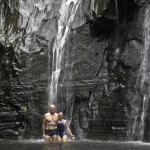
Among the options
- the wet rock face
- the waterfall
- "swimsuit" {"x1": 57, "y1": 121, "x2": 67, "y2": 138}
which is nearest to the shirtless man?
"swimsuit" {"x1": 57, "y1": 121, "x2": 67, "y2": 138}

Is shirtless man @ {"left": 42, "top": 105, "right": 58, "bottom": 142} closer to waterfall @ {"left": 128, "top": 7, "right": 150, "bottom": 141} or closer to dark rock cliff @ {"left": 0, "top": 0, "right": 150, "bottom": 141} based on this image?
dark rock cliff @ {"left": 0, "top": 0, "right": 150, "bottom": 141}

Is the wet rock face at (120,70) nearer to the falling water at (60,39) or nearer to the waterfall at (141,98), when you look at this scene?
the waterfall at (141,98)

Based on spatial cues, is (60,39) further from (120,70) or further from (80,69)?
(120,70)

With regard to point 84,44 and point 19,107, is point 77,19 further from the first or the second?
point 19,107

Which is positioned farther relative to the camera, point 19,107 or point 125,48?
point 19,107

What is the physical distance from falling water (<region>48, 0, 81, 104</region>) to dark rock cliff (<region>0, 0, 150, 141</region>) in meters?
0.20

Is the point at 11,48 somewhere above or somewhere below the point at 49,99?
above

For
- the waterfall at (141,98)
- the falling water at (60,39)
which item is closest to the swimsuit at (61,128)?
the waterfall at (141,98)

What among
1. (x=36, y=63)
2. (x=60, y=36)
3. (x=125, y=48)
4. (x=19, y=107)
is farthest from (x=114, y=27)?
(x=19, y=107)

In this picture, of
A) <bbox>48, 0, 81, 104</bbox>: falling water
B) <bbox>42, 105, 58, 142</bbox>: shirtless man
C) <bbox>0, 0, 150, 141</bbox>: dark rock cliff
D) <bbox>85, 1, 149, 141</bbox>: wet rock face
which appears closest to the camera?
<bbox>42, 105, 58, 142</bbox>: shirtless man

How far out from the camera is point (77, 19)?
18.1 metres

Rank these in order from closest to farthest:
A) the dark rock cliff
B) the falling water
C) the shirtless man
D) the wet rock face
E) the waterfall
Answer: the shirtless man < the waterfall < the wet rock face < the dark rock cliff < the falling water

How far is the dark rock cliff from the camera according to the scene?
16797mm

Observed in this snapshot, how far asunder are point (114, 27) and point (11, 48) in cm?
450
